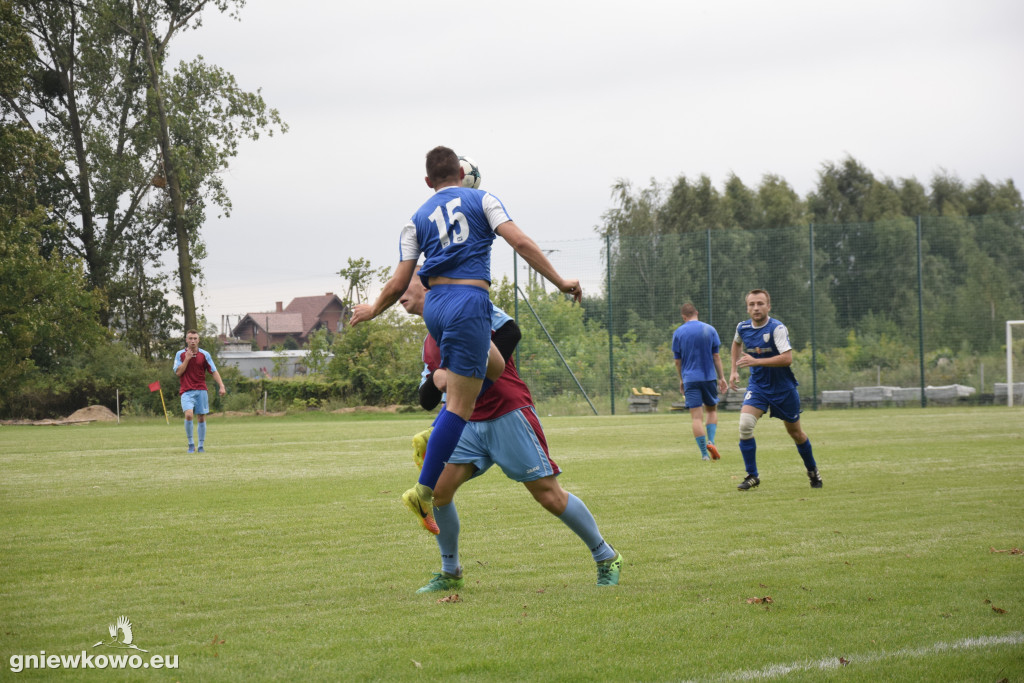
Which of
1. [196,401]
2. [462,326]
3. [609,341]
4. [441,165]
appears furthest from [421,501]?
[609,341]

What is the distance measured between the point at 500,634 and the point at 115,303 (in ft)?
139

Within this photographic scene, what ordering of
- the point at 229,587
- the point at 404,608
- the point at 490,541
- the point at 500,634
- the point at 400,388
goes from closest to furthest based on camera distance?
the point at 500,634
the point at 404,608
the point at 229,587
the point at 490,541
the point at 400,388

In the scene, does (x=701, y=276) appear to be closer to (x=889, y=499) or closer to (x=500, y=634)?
(x=889, y=499)

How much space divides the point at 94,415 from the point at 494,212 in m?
33.6

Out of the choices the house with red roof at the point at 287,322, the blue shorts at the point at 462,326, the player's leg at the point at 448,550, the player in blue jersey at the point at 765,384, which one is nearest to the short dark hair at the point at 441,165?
the blue shorts at the point at 462,326

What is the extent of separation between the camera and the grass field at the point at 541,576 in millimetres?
3938

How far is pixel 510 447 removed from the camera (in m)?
5.25

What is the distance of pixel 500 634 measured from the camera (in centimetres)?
432

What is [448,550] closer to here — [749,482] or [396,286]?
[396,286]

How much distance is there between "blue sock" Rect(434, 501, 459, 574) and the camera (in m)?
5.49

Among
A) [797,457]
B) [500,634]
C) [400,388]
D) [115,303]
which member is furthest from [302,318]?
[500,634]

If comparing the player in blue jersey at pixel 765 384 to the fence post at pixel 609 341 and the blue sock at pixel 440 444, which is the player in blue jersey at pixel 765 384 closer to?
the blue sock at pixel 440 444

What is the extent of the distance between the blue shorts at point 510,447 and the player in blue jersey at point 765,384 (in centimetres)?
514

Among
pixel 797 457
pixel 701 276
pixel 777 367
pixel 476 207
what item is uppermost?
pixel 701 276
